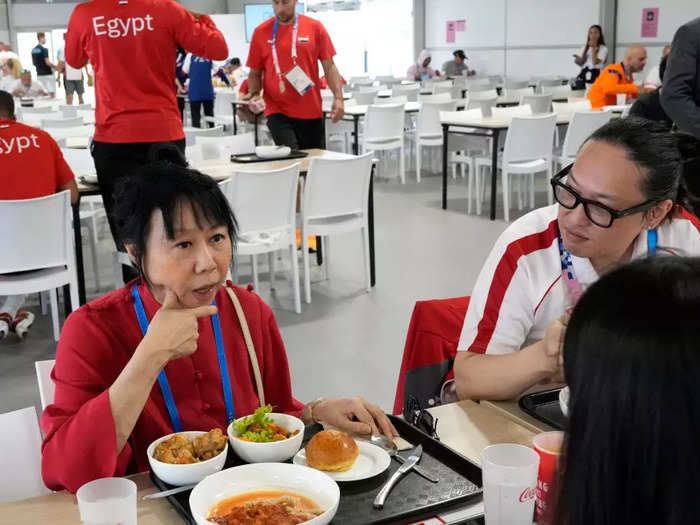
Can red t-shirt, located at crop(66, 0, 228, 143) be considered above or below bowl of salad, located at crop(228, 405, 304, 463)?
above

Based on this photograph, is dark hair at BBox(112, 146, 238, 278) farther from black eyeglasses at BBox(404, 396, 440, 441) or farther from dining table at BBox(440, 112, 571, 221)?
dining table at BBox(440, 112, 571, 221)

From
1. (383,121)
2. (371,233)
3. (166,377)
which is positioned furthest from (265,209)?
(383,121)

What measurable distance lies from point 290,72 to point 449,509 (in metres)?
4.61

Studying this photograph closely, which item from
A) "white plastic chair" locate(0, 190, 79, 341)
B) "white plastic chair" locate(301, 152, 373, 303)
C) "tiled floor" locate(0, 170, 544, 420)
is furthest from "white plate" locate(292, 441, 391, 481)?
"white plastic chair" locate(301, 152, 373, 303)

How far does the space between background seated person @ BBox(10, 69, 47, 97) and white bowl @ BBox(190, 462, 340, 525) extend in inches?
469

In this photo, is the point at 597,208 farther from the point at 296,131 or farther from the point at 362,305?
the point at 296,131

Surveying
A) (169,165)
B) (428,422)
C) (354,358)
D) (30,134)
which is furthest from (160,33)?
(428,422)

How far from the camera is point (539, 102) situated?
8.24m

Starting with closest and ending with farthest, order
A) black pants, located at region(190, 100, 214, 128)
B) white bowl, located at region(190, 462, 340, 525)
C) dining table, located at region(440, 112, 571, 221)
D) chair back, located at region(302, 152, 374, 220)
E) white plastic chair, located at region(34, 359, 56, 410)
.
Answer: white bowl, located at region(190, 462, 340, 525)
white plastic chair, located at region(34, 359, 56, 410)
chair back, located at region(302, 152, 374, 220)
dining table, located at region(440, 112, 571, 221)
black pants, located at region(190, 100, 214, 128)

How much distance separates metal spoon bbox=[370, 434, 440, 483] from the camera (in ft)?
4.31

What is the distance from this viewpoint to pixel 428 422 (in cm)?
151

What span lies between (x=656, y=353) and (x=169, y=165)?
1.24 metres

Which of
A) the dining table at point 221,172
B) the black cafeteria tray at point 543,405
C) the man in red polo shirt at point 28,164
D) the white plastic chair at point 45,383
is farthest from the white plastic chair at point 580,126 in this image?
the white plastic chair at point 45,383

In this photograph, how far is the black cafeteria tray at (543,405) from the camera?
1565mm
